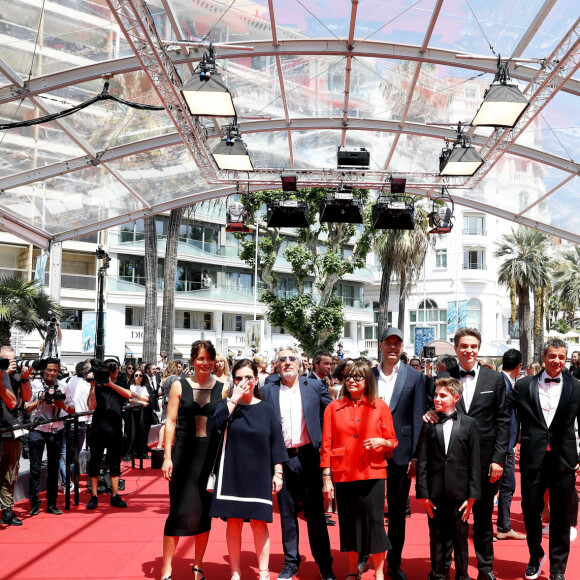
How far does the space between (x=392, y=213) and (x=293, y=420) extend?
10598 mm

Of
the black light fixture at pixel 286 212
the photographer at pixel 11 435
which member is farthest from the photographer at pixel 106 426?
the black light fixture at pixel 286 212

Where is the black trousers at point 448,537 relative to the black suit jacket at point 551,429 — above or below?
below

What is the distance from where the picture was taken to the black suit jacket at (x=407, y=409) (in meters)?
6.18

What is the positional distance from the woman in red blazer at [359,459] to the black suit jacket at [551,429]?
1302 millimetres

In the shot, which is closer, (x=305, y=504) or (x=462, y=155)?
(x=305, y=504)

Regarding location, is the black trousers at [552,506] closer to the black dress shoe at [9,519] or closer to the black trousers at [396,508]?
the black trousers at [396,508]

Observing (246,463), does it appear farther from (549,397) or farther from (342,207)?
(342,207)

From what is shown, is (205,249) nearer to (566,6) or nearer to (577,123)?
(577,123)

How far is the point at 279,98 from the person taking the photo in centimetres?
1359

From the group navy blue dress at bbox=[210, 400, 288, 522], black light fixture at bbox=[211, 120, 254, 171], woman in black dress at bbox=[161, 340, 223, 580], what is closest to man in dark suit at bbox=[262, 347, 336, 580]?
navy blue dress at bbox=[210, 400, 288, 522]

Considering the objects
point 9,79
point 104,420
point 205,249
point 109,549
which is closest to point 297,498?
point 109,549

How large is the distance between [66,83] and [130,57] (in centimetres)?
109

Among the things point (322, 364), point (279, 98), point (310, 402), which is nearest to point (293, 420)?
point (310, 402)

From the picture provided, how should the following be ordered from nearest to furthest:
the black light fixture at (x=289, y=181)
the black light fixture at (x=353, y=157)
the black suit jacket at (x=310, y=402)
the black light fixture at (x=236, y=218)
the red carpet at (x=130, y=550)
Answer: the red carpet at (x=130, y=550), the black suit jacket at (x=310, y=402), the black light fixture at (x=353, y=157), the black light fixture at (x=289, y=181), the black light fixture at (x=236, y=218)
